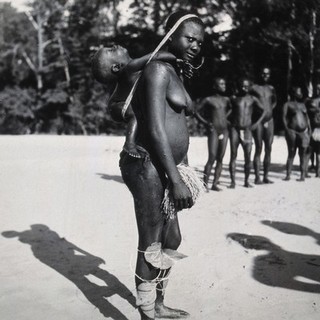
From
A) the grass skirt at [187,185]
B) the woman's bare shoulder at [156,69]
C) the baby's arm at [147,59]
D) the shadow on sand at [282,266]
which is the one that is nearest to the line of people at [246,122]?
the shadow on sand at [282,266]

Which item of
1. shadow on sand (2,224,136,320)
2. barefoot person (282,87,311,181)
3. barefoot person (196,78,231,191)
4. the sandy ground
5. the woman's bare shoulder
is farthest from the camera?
barefoot person (282,87,311,181)

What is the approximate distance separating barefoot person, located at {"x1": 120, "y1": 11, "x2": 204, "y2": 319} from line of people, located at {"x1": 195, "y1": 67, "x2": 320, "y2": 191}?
5.10 metres

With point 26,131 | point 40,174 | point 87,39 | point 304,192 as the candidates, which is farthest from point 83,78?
point 304,192

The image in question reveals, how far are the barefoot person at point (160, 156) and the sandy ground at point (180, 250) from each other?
1.29ft

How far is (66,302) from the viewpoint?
3.30 meters

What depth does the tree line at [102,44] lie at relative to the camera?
21234 mm

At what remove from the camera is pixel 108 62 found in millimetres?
2650

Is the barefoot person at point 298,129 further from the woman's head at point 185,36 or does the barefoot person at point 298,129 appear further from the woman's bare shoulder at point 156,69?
the woman's bare shoulder at point 156,69

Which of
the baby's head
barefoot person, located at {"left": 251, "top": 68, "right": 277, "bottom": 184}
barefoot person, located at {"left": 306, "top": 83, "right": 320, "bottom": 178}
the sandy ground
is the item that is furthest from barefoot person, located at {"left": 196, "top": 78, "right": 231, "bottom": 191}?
the baby's head

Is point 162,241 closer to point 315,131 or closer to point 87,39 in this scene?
point 315,131

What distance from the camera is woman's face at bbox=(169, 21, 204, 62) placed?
2.51 m

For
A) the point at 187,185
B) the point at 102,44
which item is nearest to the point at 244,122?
the point at 187,185

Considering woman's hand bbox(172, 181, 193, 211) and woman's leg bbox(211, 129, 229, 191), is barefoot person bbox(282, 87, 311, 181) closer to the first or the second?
woman's leg bbox(211, 129, 229, 191)

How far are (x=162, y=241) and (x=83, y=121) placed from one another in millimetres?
29904
